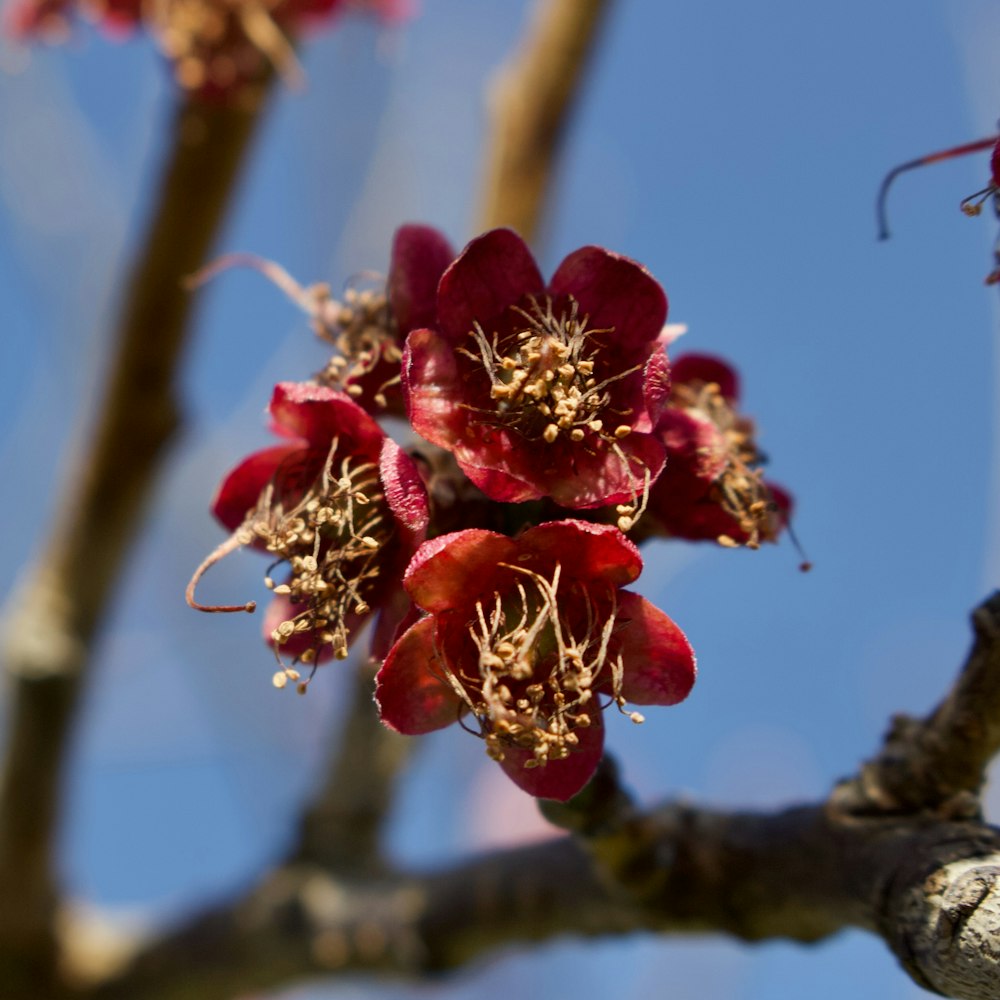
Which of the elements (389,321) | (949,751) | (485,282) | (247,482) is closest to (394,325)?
(389,321)

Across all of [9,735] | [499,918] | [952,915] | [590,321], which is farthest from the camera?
[9,735]

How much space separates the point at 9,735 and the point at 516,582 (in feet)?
7.24

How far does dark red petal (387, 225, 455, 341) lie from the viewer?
159 centimetres

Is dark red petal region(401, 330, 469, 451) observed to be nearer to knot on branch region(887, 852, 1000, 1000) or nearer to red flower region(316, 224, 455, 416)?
red flower region(316, 224, 455, 416)

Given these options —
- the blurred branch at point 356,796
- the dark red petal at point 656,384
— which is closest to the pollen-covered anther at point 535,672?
the dark red petal at point 656,384

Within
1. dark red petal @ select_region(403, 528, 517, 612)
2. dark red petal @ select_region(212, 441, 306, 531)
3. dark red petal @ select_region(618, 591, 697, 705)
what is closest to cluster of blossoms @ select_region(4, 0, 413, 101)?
dark red petal @ select_region(212, 441, 306, 531)

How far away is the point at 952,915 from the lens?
4.09 feet

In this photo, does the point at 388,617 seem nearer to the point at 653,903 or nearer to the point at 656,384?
the point at 656,384

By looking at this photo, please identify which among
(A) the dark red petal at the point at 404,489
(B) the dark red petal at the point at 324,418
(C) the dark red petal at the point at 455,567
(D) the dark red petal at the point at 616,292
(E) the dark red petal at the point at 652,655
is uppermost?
(D) the dark red petal at the point at 616,292

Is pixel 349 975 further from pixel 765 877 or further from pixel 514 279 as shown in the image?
pixel 514 279

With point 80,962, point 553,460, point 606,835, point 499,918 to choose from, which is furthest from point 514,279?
point 80,962

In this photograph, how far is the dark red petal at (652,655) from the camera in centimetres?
138

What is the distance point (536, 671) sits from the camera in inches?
58.0

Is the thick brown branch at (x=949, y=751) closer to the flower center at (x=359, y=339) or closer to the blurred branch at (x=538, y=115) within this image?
the flower center at (x=359, y=339)
